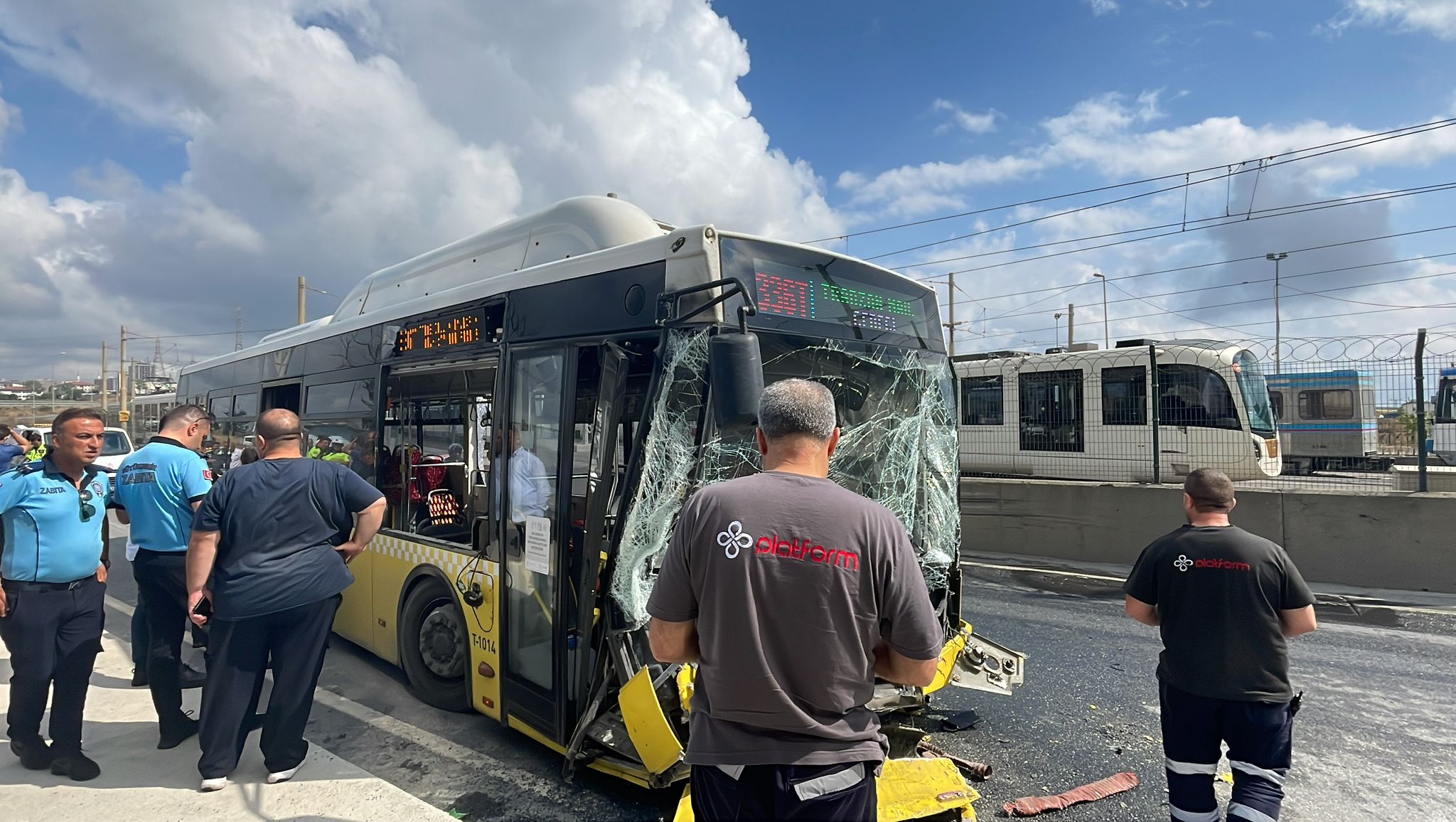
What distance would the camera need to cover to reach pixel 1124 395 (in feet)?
46.5

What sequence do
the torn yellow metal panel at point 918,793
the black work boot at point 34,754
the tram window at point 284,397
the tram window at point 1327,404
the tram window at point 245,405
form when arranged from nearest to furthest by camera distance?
the torn yellow metal panel at point 918,793, the black work boot at point 34,754, the tram window at point 284,397, the tram window at point 245,405, the tram window at point 1327,404

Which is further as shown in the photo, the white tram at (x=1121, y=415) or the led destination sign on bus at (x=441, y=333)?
the white tram at (x=1121, y=415)

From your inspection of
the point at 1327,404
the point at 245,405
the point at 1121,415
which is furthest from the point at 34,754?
the point at 1327,404

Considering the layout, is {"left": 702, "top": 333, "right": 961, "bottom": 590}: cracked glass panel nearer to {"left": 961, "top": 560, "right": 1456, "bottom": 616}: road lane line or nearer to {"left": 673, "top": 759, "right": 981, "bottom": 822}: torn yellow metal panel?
{"left": 673, "top": 759, "right": 981, "bottom": 822}: torn yellow metal panel

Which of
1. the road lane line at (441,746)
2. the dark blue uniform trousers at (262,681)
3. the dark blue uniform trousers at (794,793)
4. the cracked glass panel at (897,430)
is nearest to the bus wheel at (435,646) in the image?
the road lane line at (441,746)

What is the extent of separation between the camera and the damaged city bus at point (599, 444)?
3.56 metres

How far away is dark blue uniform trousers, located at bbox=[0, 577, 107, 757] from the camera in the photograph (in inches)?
153

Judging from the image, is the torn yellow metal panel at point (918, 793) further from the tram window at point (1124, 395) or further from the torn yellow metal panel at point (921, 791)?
the tram window at point (1124, 395)

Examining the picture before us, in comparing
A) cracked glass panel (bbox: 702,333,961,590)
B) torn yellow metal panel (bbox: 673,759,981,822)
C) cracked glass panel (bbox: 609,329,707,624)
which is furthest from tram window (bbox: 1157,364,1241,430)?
cracked glass panel (bbox: 609,329,707,624)

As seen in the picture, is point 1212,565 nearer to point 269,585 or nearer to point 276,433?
point 269,585

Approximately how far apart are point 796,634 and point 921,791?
1.87m

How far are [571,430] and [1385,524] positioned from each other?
929cm

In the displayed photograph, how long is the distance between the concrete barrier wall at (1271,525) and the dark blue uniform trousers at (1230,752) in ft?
17.5

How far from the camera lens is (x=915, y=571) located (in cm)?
→ 200
